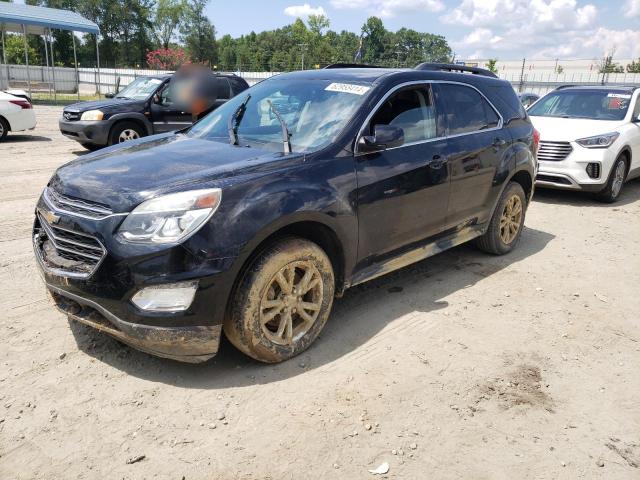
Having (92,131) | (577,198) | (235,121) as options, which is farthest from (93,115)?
(577,198)

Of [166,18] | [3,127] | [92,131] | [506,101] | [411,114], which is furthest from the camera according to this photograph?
[166,18]

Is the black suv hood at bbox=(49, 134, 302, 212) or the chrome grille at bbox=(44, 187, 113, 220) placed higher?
the black suv hood at bbox=(49, 134, 302, 212)

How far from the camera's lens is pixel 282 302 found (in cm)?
340

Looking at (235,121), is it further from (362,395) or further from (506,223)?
(506,223)

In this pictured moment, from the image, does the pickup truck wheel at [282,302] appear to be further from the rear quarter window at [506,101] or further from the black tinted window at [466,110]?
the rear quarter window at [506,101]

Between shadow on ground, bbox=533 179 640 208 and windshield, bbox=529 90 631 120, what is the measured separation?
1369 mm

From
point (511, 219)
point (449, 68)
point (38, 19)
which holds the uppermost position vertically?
point (38, 19)

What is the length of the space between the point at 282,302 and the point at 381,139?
1332 millimetres

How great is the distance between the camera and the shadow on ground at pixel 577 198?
8.89 meters

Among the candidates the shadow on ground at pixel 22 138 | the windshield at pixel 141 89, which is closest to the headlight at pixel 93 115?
the windshield at pixel 141 89

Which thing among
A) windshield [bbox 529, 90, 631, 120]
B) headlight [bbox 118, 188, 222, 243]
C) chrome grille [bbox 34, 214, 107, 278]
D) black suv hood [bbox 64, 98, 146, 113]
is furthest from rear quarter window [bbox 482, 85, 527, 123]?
black suv hood [bbox 64, 98, 146, 113]

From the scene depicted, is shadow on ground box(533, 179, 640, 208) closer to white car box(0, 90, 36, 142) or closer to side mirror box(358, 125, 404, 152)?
side mirror box(358, 125, 404, 152)

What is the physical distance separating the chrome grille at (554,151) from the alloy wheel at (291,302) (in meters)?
Result: 6.52

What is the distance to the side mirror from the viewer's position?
147 inches
